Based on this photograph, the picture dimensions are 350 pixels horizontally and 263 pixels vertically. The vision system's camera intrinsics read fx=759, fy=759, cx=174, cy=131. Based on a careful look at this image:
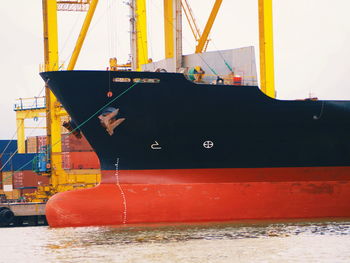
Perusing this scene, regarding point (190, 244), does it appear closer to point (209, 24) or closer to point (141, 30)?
point (209, 24)

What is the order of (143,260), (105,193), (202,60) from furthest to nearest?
(202,60) → (105,193) → (143,260)

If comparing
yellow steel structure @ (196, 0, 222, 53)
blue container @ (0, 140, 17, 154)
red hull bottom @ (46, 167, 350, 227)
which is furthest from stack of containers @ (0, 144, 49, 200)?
red hull bottom @ (46, 167, 350, 227)

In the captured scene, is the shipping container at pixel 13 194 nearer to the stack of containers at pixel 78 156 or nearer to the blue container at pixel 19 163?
the blue container at pixel 19 163

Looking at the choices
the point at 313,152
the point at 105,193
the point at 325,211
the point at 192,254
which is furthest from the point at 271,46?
the point at 192,254

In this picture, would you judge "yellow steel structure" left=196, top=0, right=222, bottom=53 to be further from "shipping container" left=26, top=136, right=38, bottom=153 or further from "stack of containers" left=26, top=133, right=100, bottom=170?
"shipping container" left=26, top=136, right=38, bottom=153

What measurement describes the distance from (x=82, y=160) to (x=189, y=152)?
14.4m

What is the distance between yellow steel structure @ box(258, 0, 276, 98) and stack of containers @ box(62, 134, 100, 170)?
1237 cm

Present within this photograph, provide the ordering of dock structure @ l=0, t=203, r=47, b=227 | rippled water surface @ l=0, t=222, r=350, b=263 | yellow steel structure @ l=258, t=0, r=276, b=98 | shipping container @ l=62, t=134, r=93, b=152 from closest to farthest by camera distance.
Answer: rippled water surface @ l=0, t=222, r=350, b=263, yellow steel structure @ l=258, t=0, r=276, b=98, dock structure @ l=0, t=203, r=47, b=227, shipping container @ l=62, t=134, r=93, b=152

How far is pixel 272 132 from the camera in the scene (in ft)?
74.2

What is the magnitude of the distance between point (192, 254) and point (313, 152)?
7558mm

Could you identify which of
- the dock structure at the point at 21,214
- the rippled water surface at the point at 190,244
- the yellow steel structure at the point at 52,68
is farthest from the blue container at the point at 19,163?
the rippled water surface at the point at 190,244

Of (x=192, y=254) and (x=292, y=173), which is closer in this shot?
(x=192, y=254)

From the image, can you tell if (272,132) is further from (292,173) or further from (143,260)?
(143,260)

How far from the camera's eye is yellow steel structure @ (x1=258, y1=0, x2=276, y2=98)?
25391 mm
